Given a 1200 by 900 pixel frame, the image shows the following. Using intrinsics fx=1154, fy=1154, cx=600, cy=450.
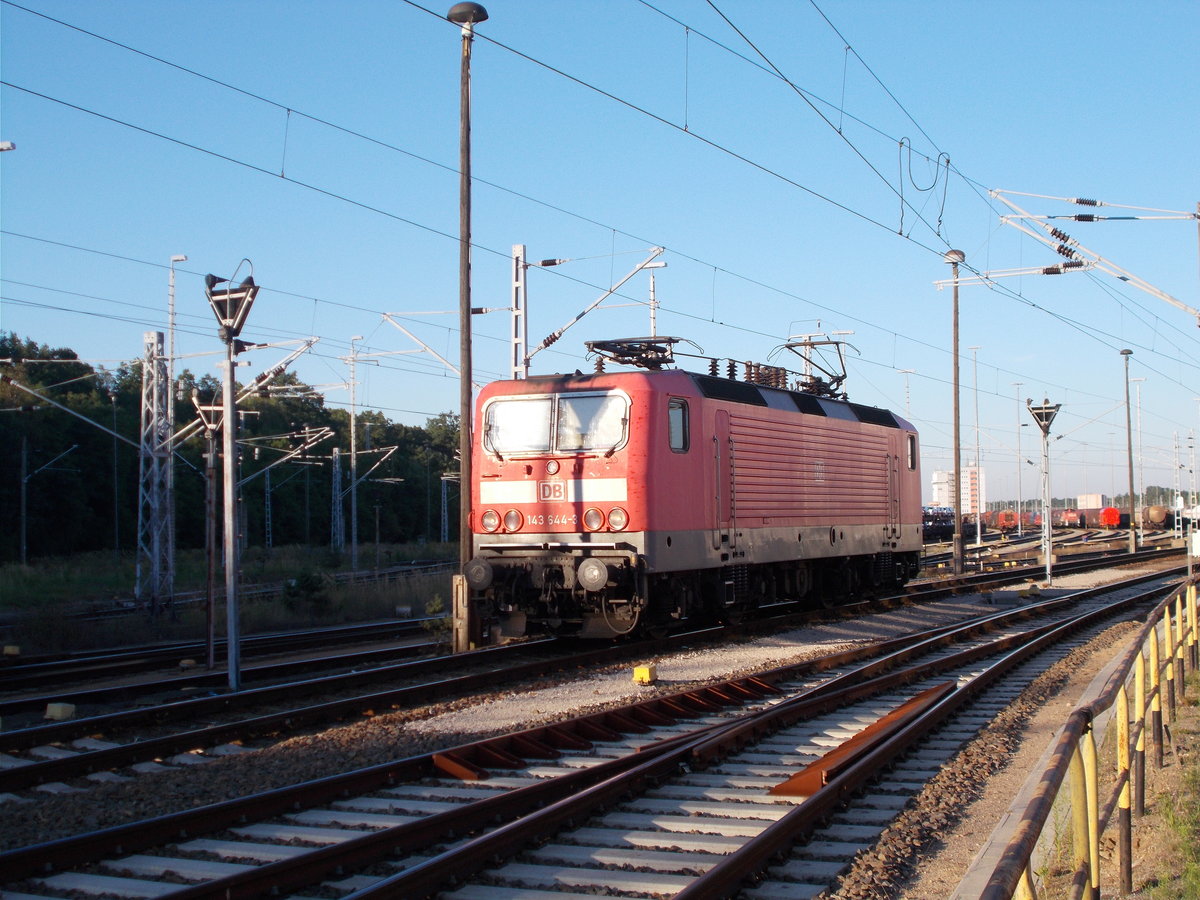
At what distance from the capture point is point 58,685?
44.6 feet

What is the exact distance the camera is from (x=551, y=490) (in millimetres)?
15383

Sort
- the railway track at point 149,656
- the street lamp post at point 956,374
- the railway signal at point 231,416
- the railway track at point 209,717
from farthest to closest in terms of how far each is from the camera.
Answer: the street lamp post at point 956,374 < the railway track at point 149,656 < the railway signal at point 231,416 < the railway track at point 209,717

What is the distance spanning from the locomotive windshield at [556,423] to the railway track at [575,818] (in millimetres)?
4996

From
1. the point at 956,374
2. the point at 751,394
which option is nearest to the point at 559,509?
the point at 751,394

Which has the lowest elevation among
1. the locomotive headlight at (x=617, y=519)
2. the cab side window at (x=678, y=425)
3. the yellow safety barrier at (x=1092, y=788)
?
the yellow safety barrier at (x=1092, y=788)

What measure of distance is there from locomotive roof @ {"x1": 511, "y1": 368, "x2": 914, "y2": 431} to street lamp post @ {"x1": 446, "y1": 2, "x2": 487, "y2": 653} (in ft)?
3.23

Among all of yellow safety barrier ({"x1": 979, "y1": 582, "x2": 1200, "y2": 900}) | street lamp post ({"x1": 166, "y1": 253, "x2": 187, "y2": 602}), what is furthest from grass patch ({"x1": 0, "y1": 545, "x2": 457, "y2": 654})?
yellow safety barrier ({"x1": 979, "y1": 582, "x2": 1200, "y2": 900})

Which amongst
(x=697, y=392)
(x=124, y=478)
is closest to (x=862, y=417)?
(x=697, y=392)

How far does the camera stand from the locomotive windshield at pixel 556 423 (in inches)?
591

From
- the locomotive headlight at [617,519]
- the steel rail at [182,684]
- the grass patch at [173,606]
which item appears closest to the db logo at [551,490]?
the locomotive headlight at [617,519]

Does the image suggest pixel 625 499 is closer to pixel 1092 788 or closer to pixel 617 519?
pixel 617 519

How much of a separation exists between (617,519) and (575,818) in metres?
8.02

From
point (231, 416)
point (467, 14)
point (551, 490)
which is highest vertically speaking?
point (467, 14)

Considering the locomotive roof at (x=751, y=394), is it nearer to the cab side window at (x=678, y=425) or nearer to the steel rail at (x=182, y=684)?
the cab side window at (x=678, y=425)
